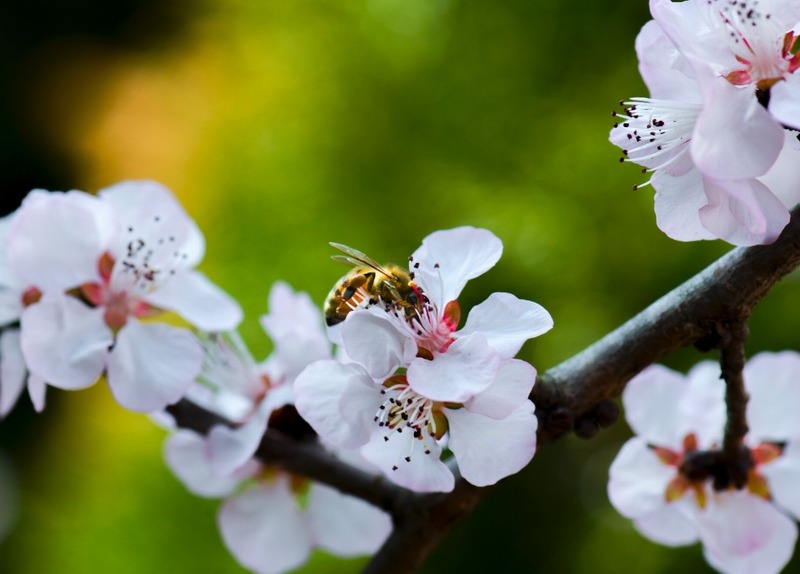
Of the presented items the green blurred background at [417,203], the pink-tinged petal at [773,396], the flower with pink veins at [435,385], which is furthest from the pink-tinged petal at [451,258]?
the green blurred background at [417,203]

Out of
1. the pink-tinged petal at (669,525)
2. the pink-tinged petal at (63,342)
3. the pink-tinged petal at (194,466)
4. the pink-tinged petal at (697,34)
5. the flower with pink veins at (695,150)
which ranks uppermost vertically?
the pink-tinged petal at (697,34)

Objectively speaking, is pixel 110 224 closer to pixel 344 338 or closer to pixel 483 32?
pixel 344 338

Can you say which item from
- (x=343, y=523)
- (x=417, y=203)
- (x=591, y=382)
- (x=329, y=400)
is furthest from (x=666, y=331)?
(x=417, y=203)

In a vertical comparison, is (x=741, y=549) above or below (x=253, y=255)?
above

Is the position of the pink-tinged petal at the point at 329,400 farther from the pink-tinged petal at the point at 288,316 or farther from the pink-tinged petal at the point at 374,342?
the pink-tinged petal at the point at 288,316

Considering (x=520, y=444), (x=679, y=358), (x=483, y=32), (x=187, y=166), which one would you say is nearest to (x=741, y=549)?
(x=520, y=444)

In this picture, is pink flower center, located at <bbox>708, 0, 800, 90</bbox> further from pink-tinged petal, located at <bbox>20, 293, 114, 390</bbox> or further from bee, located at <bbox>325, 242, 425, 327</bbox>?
pink-tinged petal, located at <bbox>20, 293, 114, 390</bbox>
